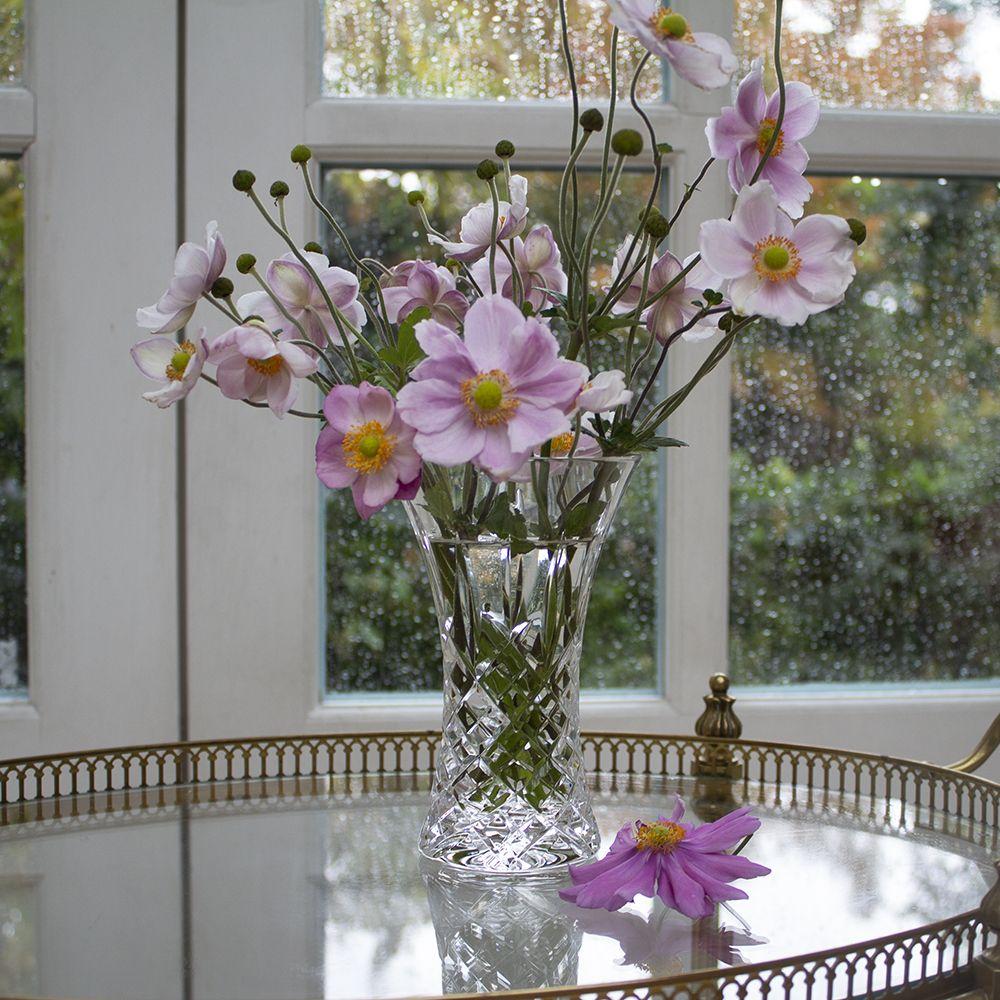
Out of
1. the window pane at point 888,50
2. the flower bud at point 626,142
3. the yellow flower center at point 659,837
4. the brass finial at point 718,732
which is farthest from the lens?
the window pane at point 888,50

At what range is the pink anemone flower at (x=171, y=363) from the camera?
68cm

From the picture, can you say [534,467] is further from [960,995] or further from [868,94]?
[868,94]

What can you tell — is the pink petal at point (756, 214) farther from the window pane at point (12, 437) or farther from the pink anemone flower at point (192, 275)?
the window pane at point (12, 437)

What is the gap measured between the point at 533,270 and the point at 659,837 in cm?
34

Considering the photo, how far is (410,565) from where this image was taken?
55.5 inches

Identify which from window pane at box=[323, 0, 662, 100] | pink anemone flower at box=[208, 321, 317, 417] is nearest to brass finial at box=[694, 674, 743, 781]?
pink anemone flower at box=[208, 321, 317, 417]

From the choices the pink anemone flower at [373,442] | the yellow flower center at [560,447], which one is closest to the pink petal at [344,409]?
the pink anemone flower at [373,442]

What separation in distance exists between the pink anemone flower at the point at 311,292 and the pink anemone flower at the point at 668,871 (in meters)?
0.34

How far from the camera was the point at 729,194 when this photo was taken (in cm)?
140

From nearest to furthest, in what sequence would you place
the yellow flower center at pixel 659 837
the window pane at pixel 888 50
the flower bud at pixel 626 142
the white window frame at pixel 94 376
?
the flower bud at pixel 626 142 < the yellow flower center at pixel 659 837 < the white window frame at pixel 94 376 < the window pane at pixel 888 50

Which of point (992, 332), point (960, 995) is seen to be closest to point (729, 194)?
point (992, 332)

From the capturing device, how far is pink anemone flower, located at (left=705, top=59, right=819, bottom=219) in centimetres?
70

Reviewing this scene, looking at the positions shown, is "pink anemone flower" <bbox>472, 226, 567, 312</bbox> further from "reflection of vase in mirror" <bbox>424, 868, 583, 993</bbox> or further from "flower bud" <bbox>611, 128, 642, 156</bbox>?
"reflection of vase in mirror" <bbox>424, 868, 583, 993</bbox>

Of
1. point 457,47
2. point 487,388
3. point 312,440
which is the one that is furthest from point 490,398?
point 457,47
